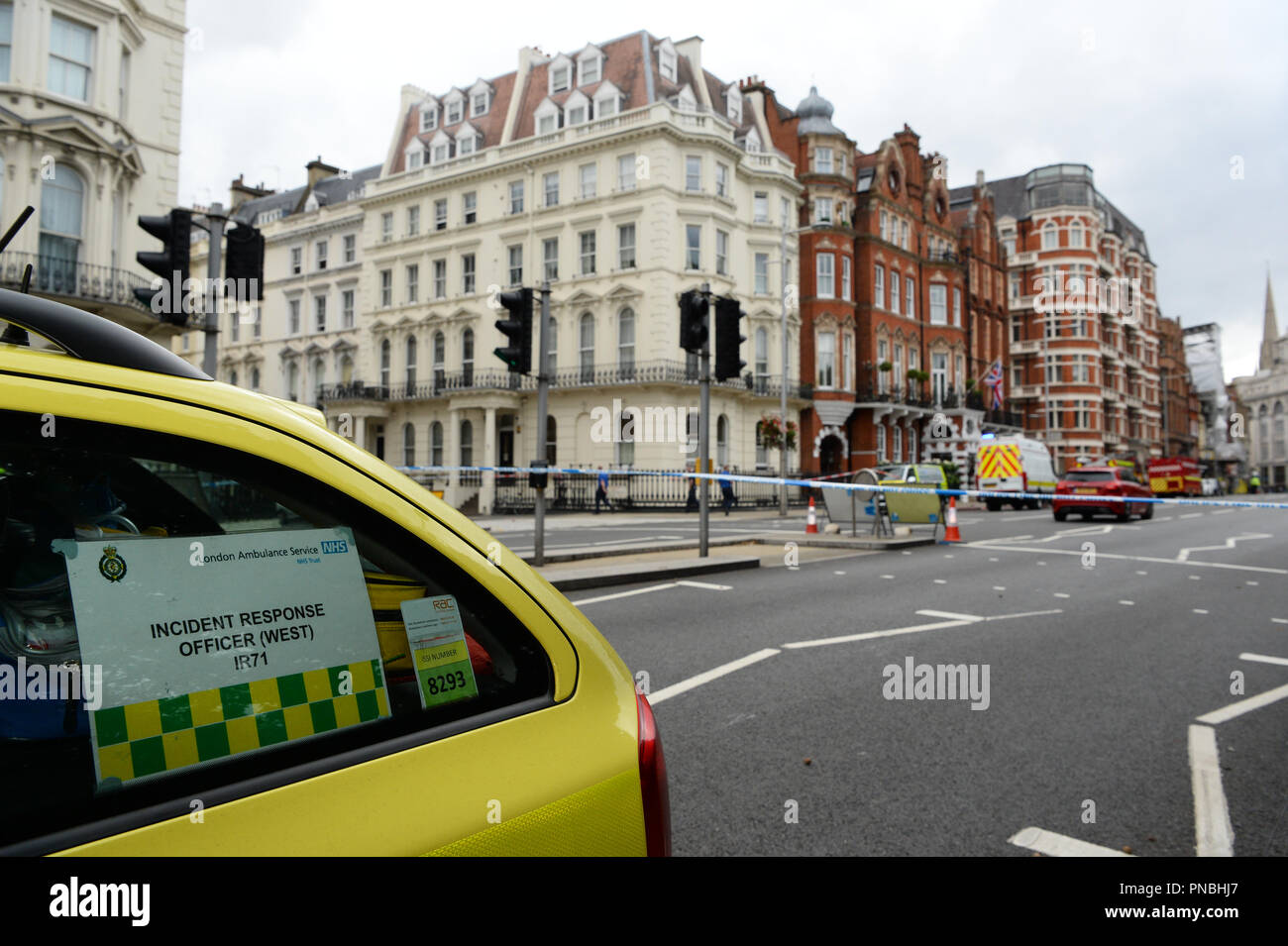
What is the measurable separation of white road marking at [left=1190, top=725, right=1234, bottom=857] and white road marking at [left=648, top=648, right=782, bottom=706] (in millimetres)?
2617

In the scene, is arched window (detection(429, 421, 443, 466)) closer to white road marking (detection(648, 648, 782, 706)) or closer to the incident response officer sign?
white road marking (detection(648, 648, 782, 706))

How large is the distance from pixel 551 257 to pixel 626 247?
402 centimetres

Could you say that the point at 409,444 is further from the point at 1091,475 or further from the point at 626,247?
the point at 1091,475

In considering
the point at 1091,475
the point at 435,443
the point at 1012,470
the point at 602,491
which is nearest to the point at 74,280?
the point at 602,491

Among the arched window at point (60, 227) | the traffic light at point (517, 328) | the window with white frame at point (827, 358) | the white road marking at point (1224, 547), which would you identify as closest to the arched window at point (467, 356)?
the window with white frame at point (827, 358)

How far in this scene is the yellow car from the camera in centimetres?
105

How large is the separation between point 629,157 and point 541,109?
593 centimetres

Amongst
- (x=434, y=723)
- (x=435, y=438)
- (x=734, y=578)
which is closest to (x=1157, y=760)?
(x=434, y=723)

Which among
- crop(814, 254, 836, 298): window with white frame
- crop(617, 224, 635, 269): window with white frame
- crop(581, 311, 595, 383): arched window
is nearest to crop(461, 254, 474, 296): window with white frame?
crop(581, 311, 595, 383): arched window

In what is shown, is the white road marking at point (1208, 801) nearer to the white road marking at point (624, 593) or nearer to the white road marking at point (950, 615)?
the white road marking at point (950, 615)

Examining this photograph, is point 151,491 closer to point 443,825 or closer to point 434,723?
point 434,723

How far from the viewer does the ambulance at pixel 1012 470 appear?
32156 mm

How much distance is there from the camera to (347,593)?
131 centimetres

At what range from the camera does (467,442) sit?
36.8m
